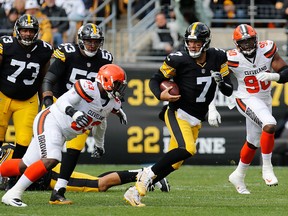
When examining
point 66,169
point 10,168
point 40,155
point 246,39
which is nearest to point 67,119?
point 40,155

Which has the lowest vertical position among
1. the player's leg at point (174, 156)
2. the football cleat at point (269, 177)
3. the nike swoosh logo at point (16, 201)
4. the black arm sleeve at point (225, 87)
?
the football cleat at point (269, 177)

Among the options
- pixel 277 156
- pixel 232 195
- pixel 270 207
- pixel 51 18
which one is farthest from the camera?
pixel 51 18

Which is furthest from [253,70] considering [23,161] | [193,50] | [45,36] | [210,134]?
[45,36]

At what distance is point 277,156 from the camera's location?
1368 centimetres

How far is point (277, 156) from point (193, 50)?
17.8 ft

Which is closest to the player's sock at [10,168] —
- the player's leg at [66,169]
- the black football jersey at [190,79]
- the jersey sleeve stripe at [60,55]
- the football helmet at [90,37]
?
the player's leg at [66,169]

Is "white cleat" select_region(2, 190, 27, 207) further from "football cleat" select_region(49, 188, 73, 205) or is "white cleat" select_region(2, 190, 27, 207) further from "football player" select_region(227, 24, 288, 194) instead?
"football player" select_region(227, 24, 288, 194)

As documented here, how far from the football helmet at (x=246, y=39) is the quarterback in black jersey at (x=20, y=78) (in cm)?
216

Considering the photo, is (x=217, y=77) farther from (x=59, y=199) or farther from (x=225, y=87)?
(x=59, y=199)

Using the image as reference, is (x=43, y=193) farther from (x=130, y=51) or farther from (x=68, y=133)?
(x=130, y=51)

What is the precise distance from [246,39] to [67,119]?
2.52 metres

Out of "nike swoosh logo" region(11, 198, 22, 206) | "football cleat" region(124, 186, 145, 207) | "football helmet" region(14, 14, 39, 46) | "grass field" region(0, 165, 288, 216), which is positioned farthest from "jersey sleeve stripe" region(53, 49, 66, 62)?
"nike swoosh logo" region(11, 198, 22, 206)

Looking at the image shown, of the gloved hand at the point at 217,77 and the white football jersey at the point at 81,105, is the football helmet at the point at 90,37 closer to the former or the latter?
the white football jersey at the point at 81,105

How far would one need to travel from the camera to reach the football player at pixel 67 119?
308 inches
